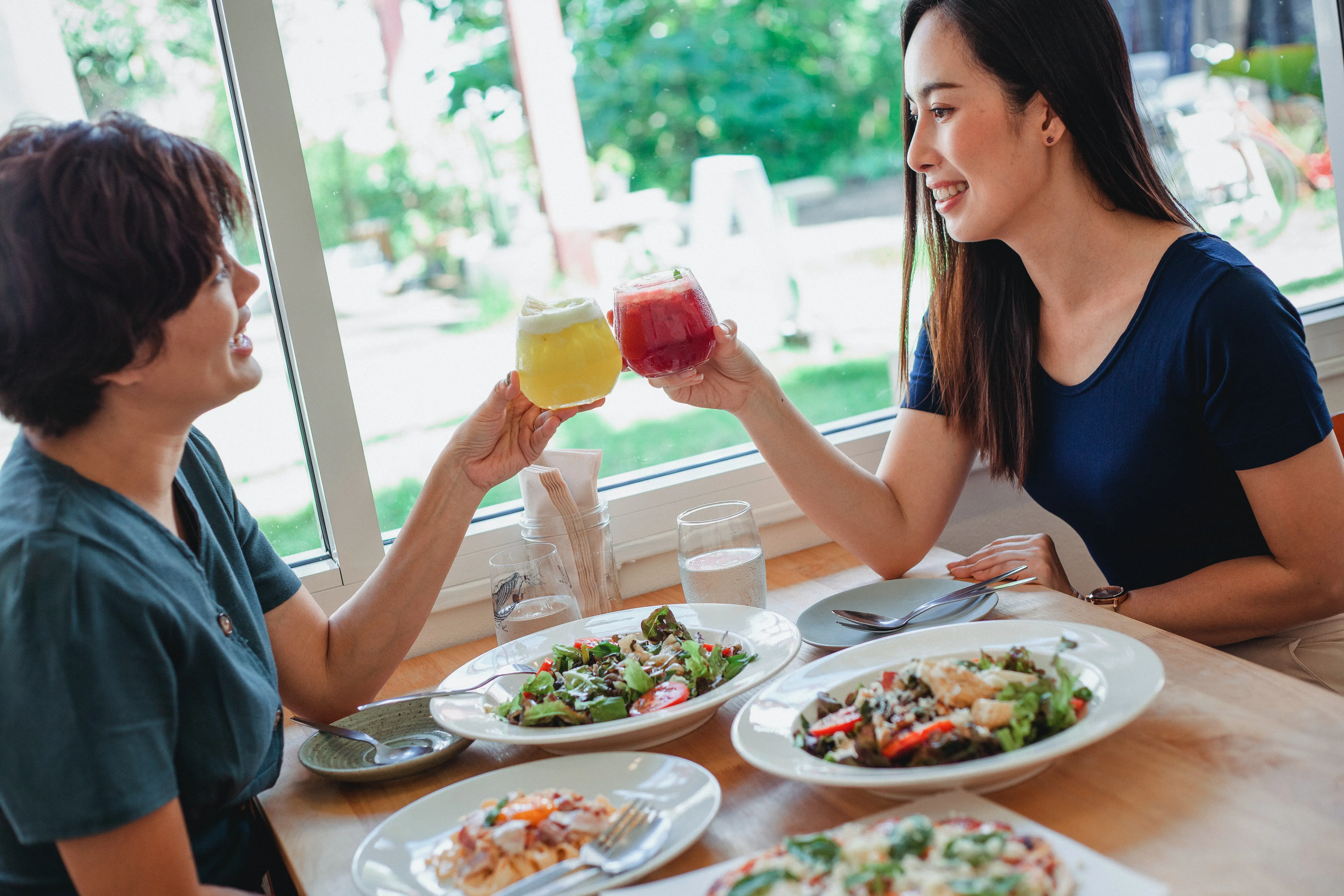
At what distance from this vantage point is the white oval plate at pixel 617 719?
1064 millimetres

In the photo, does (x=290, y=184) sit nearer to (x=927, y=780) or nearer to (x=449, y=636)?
(x=449, y=636)

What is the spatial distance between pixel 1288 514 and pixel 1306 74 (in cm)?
203

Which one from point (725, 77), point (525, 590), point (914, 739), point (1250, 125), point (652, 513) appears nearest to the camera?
point (914, 739)

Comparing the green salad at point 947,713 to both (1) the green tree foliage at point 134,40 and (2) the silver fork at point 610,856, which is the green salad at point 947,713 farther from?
(1) the green tree foliage at point 134,40

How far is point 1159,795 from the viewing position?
2.86ft

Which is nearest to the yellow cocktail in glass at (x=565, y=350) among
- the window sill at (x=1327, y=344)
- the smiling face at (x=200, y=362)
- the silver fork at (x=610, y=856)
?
the smiling face at (x=200, y=362)

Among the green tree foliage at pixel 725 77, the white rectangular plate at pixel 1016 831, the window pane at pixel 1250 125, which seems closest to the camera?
the white rectangular plate at pixel 1016 831

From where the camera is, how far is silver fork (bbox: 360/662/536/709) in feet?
3.98

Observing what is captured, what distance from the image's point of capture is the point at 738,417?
1.67 m

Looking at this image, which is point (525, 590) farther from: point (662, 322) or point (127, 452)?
point (127, 452)

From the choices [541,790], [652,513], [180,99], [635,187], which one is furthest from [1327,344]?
[635,187]

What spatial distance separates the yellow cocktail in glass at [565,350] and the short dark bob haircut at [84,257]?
1.19 ft

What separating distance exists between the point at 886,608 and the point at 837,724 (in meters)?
0.46

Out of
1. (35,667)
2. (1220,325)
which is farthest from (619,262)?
(35,667)
